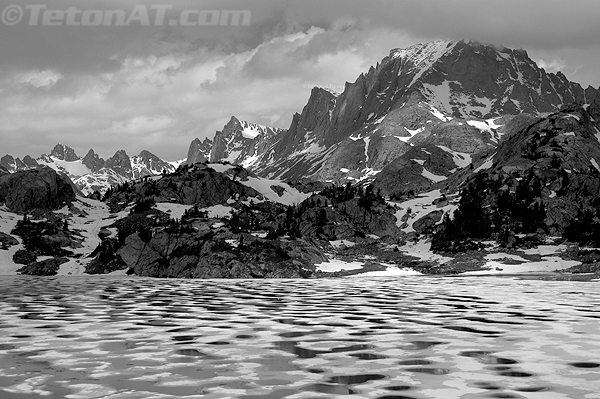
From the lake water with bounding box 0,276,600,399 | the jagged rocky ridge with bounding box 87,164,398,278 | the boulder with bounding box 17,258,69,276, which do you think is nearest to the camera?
the lake water with bounding box 0,276,600,399

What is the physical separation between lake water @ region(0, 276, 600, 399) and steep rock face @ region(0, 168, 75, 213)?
15748 centimetres

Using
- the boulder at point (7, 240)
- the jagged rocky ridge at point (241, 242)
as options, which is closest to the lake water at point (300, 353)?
the jagged rocky ridge at point (241, 242)

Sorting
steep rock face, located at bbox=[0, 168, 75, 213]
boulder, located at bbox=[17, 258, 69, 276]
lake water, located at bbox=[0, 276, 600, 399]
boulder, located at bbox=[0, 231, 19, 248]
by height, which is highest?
steep rock face, located at bbox=[0, 168, 75, 213]

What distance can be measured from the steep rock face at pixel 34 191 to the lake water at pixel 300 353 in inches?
6200

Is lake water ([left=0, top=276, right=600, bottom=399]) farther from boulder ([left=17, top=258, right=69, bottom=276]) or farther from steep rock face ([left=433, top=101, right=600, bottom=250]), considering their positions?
steep rock face ([left=433, top=101, right=600, bottom=250])

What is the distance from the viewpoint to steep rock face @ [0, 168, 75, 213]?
177250 mm

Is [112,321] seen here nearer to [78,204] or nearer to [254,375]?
[254,375]

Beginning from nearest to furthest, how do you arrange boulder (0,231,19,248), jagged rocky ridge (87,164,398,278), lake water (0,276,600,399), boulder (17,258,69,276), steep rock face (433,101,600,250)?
lake water (0,276,600,399), jagged rocky ridge (87,164,398,278), boulder (17,258,69,276), steep rock face (433,101,600,250), boulder (0,231,19,248)

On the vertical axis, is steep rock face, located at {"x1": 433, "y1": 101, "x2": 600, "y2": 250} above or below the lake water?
above

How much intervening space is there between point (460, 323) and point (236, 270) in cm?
7631

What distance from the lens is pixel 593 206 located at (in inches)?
5679

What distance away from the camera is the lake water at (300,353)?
14641 mm

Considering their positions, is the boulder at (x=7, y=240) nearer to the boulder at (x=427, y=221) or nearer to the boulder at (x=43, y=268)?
the boulder at (x=43, y=268)

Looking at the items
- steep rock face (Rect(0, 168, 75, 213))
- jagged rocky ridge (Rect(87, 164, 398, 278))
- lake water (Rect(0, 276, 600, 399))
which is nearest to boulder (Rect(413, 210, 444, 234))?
jagged rocky ridge (Rect(87, 164, 398, 278))
